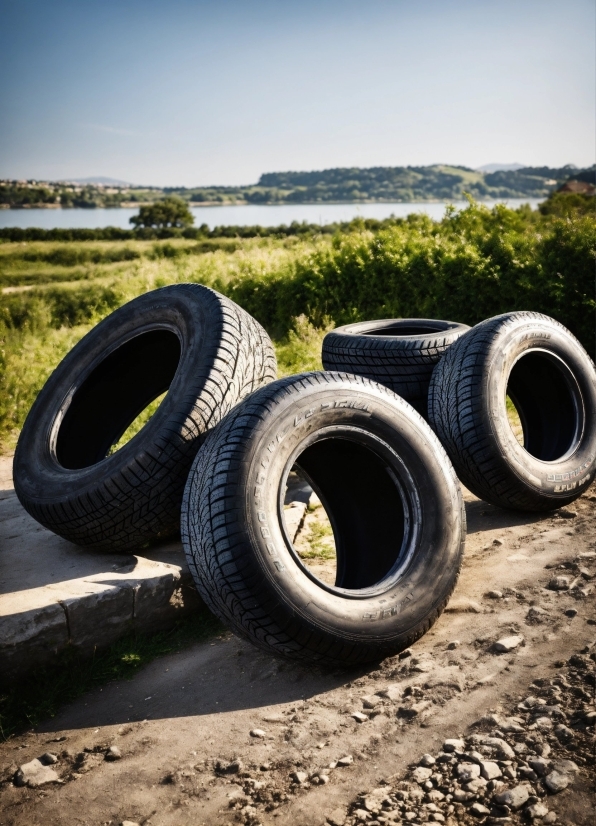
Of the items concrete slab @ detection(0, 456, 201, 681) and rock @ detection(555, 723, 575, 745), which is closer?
rock @ detection(555, 723, 575, 745)

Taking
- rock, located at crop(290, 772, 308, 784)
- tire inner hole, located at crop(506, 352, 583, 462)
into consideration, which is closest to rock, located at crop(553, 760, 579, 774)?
rock, located at crop(290, 772, 308, 784)

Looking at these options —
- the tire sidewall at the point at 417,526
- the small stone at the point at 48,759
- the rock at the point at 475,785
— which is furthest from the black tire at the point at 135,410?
the rock at the point at 475,785

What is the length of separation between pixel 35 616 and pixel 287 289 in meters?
10.6

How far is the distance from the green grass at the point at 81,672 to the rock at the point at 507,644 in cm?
161

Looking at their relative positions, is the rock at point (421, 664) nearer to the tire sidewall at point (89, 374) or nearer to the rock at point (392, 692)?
the rock at point (392, 692)

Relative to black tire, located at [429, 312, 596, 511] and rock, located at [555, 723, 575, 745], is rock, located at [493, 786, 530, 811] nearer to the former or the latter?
rock, located at [555, 723, 575, 745]

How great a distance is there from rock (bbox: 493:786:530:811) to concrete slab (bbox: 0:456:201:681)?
229cm

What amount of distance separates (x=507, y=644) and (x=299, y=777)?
4.37 feet

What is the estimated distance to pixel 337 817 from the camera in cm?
250

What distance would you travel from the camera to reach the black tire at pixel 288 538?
3.33 m

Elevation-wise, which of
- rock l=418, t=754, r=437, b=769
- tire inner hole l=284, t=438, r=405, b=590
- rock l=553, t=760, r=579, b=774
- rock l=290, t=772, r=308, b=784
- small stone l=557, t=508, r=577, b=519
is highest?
tire inner hole l=284, t=438, r=405, b=590

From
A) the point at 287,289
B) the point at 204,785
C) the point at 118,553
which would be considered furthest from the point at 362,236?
the point at 204,785

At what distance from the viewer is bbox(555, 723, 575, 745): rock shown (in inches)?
108

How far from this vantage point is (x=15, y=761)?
3113 millimetres
